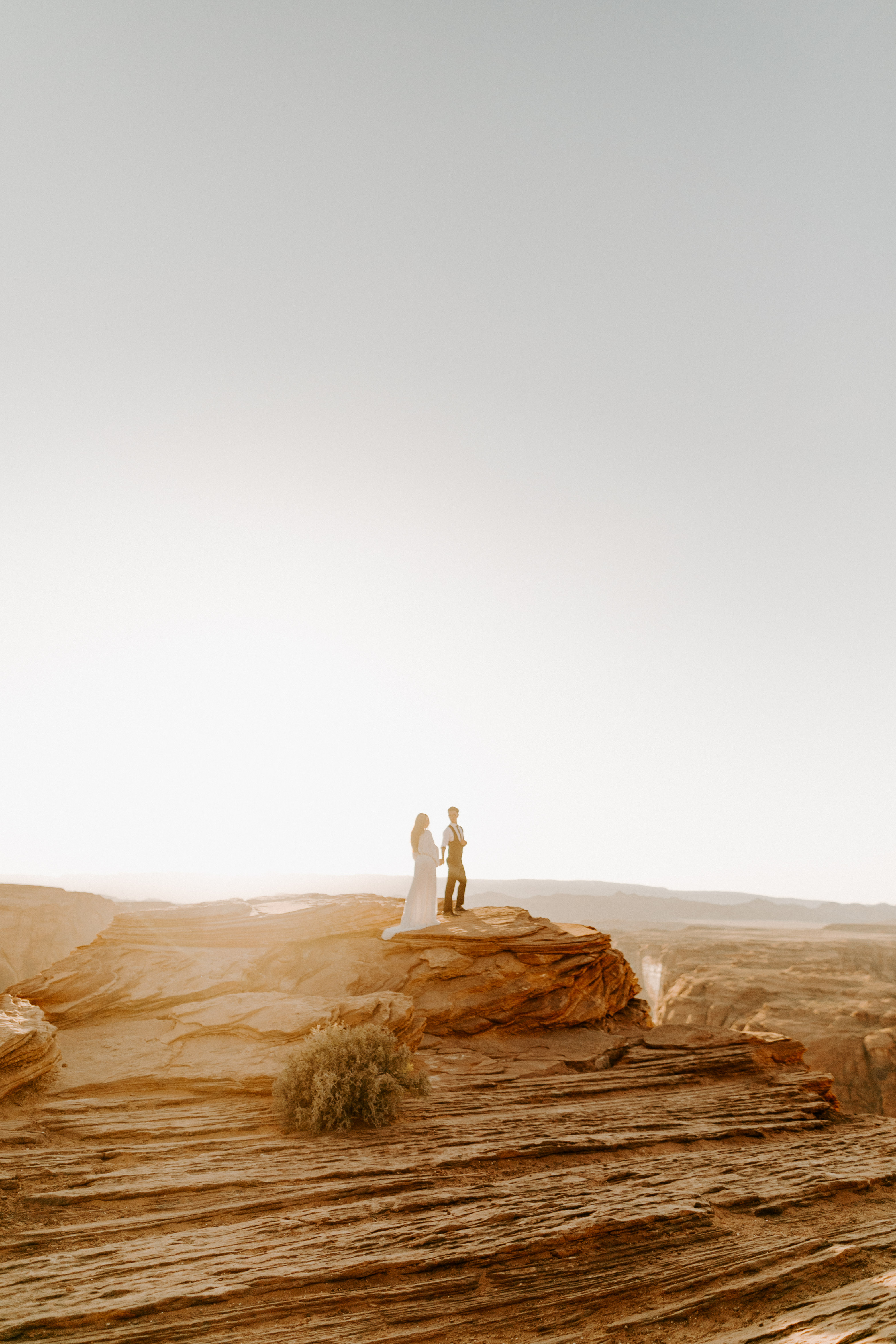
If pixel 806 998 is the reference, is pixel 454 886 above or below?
above

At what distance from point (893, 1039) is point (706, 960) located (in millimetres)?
27049

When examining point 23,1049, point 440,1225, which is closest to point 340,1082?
point 440,1225

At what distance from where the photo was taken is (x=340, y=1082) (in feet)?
36.3

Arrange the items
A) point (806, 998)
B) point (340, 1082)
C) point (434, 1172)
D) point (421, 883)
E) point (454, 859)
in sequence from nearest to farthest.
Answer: point (434, 1172)
point (340, 1082)
point (421, 883)
point (454, 859)
point (806, 998)

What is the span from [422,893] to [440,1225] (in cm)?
946

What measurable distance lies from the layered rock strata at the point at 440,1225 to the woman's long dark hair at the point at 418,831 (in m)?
5.73

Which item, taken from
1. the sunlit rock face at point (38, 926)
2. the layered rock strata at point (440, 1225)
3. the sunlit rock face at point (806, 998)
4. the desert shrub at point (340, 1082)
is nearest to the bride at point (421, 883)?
the layered rock strata at point (440, 1225)

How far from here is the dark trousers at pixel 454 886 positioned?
18.9 metres

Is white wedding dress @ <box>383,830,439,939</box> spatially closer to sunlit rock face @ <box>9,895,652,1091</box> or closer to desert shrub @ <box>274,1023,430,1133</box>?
sunlit rock face @ <box>9,895,652,1091</box>

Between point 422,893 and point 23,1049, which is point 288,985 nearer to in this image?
point 422,893

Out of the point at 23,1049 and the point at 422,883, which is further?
the point at 422,883

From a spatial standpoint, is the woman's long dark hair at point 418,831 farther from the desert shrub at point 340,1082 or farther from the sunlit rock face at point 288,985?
the desert shrub at point 340,1082

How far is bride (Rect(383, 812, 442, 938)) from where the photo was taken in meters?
17.3

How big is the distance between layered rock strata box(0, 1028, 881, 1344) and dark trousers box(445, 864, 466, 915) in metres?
6.25
